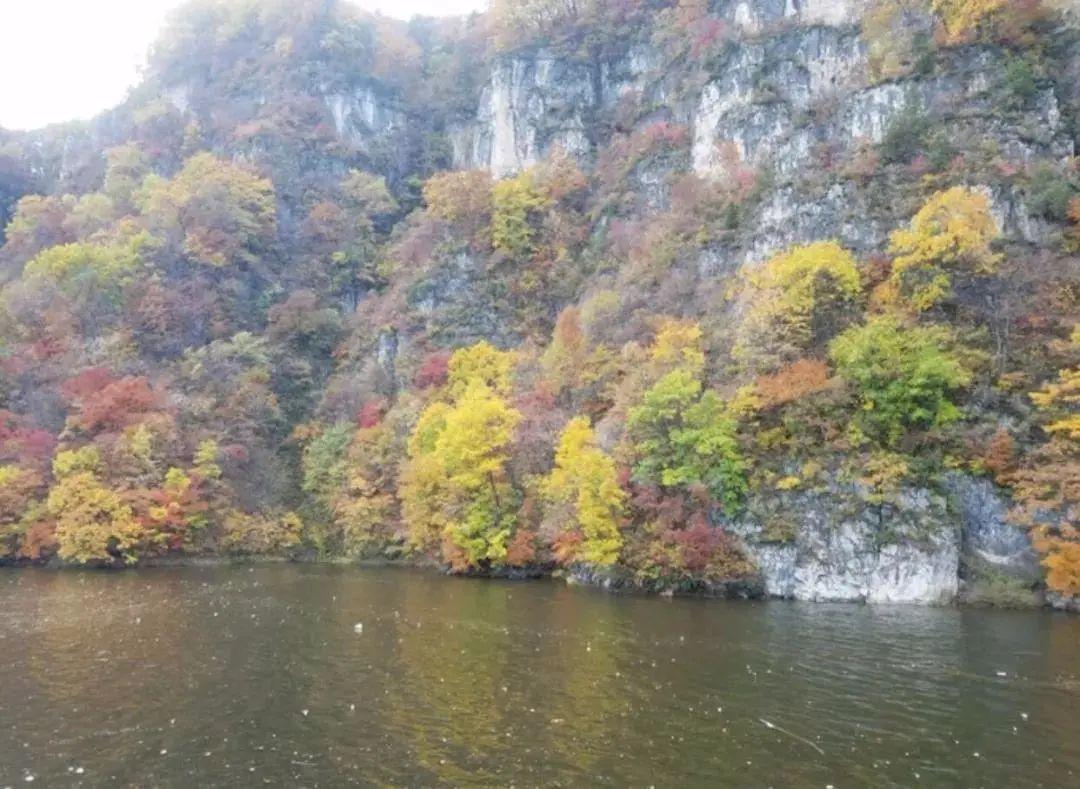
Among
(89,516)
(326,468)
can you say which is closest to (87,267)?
(326,468)

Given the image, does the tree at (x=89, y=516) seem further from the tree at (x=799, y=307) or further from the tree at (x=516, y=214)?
the tree at (x=516, y=214)

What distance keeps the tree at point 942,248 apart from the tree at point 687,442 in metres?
14.5

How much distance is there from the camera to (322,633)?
98.8ft

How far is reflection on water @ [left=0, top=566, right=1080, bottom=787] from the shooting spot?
627 inches

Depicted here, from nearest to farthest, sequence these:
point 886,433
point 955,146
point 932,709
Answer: point 932,709
point 886,433
point 955,146

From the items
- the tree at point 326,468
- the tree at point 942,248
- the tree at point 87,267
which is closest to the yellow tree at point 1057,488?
the tree at point 942,248

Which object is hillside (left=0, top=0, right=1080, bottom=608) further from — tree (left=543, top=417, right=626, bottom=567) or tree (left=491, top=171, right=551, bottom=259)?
tree (left=491, top=171, right=551, bottom=259)

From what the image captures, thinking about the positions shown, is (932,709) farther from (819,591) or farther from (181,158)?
(181,158)

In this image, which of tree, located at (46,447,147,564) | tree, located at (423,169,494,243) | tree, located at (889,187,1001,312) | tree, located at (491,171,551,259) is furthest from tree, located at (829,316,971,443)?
tree, located at (423,169,494,243)

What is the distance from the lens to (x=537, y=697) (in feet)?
69.4

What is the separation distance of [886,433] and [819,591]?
966 cm

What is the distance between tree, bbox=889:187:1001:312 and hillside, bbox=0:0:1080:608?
8.4 inches

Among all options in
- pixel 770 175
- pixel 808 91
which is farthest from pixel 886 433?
pixel 808 91

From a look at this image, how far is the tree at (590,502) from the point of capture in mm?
43966
